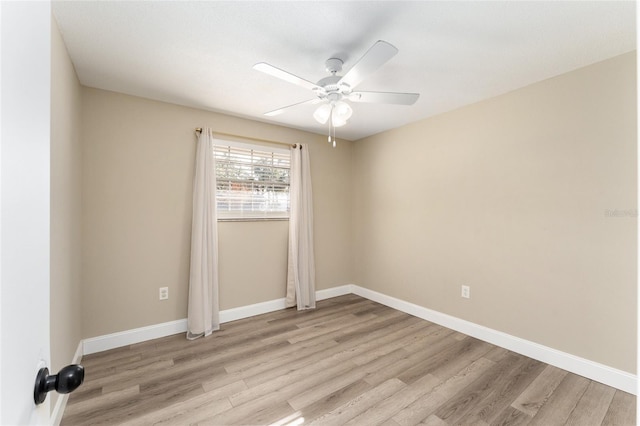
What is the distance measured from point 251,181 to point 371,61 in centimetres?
227

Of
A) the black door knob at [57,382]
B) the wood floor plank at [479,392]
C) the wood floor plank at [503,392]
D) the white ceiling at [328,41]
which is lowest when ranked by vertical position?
the wood floor plank at [503,392]

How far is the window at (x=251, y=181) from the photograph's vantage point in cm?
330

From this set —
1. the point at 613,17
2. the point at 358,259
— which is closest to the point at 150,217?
the point at 358,259

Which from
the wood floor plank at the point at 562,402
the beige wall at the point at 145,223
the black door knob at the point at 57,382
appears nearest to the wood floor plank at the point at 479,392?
the wood floor plank at the point at 562,402

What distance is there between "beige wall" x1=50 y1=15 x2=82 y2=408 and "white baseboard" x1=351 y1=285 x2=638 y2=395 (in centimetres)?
332

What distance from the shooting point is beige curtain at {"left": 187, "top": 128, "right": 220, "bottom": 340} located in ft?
9.57

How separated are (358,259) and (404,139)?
1.91m

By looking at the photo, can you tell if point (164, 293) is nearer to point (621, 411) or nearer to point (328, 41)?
point (328, 41)

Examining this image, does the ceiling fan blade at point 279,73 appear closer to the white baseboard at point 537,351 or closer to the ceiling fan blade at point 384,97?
the ceiling fan blade at point 384,97

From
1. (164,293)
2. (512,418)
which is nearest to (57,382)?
(512,418)

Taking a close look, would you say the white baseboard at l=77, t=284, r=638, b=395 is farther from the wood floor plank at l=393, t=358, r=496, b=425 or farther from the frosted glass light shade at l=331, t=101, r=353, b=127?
the frosted glass light shade at l=331, t=101, r=353, b=127

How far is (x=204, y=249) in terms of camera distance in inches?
118

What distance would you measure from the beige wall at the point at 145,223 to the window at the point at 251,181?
0.17m

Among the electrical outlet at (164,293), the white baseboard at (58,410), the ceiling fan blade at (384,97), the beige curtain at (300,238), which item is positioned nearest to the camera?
the white baseboard at (58,410)
